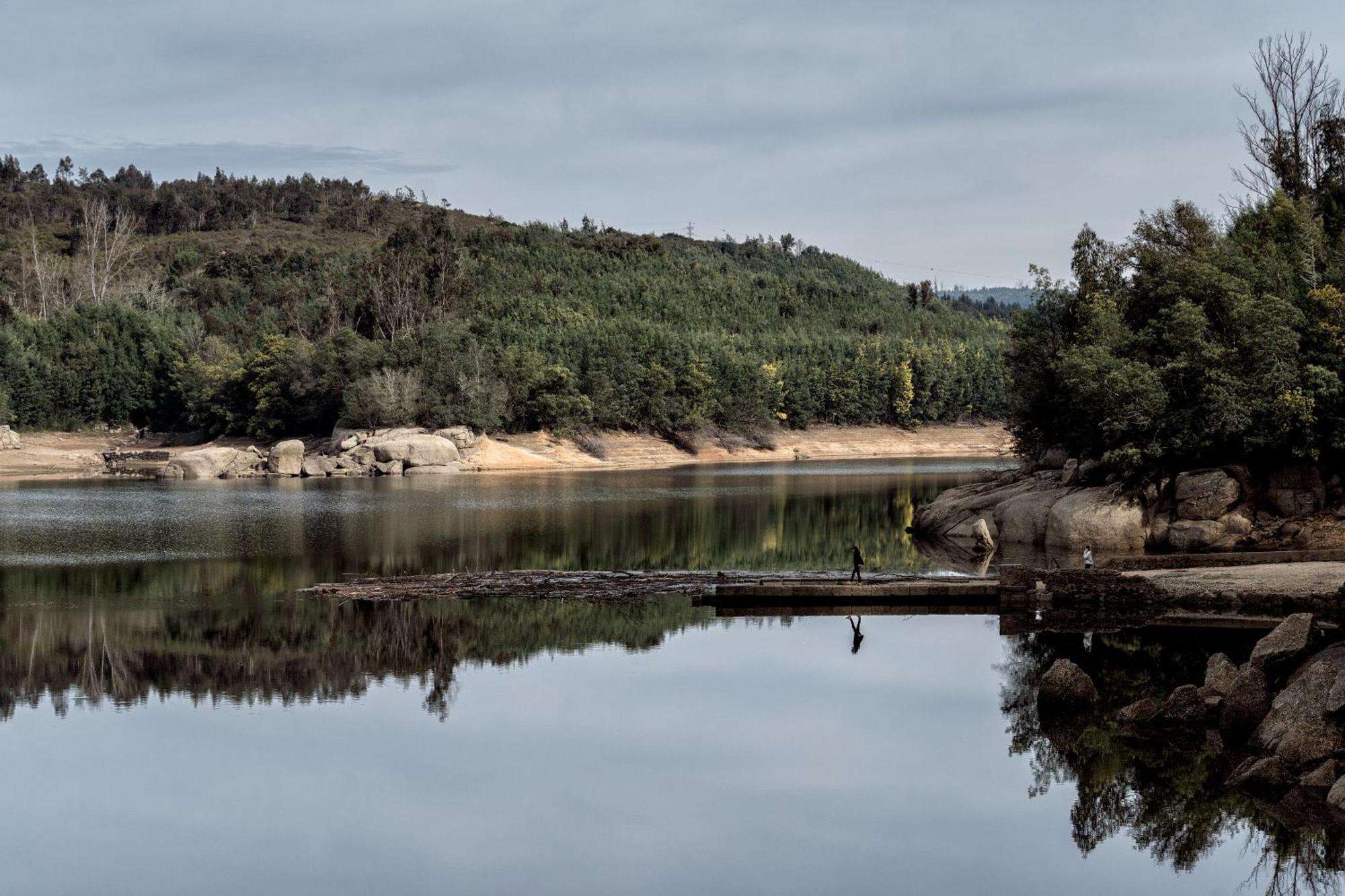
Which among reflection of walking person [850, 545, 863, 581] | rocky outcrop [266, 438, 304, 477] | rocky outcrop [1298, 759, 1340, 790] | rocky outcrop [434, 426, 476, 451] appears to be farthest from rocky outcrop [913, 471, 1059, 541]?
rocky outcrop [266, 438, 304, 477]

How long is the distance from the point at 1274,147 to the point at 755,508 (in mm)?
25661

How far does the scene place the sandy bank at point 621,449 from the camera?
3686 inches

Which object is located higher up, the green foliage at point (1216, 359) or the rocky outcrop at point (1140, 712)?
the green foliage at point (1216, 359)

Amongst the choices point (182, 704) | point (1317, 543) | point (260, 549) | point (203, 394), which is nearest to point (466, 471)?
point (203, 394)

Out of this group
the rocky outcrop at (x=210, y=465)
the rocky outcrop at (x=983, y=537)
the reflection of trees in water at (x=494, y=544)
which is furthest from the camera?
the rocky outcrop at (x=210, y=465)

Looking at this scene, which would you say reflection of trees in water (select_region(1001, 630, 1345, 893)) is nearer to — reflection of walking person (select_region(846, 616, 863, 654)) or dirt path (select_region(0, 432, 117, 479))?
reflection of walking person (select_region(846, 616, 863, 654))

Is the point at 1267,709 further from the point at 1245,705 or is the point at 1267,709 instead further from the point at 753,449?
the point at 753,449

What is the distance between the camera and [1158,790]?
17609 millimetres

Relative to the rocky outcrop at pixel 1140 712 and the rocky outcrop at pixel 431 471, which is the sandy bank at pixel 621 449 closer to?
the rocky outcrop at pixel 431 471

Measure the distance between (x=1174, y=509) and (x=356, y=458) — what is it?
205ft

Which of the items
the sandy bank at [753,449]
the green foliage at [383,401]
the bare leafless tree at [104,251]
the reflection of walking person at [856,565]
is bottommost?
the reflection of walking person at [856,565]

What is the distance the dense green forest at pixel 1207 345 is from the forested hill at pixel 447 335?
2196 inches

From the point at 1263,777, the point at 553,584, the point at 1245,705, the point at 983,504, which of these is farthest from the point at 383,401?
the point at 1263,777

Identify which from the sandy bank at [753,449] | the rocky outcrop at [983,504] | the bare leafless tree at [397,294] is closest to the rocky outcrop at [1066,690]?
the rocky outcrop at [983,504]
